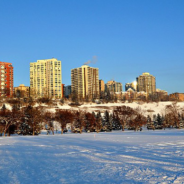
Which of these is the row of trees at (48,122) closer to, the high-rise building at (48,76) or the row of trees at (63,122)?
the row of trees at (63,122)

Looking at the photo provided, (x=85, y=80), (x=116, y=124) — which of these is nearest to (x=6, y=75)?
(x=85, y=80)

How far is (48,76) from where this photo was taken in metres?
154

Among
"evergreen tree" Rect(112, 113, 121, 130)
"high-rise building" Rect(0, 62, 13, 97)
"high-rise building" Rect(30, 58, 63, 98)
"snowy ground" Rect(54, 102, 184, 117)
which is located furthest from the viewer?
"high-rise building" Rect(30, 58, 63, 98)

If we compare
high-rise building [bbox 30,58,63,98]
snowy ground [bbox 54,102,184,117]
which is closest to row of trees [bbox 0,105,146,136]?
snowy ground [bbox 54,102,184,117]

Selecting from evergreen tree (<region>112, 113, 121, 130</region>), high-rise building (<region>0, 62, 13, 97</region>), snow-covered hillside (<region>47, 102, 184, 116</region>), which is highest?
high-rise building (<region>0, 62, 13, 97</region>)

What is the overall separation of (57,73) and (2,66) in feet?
112

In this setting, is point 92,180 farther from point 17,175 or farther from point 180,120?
point 180,120

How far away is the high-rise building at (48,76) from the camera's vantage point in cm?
A: 15288

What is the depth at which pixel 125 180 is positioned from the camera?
922cm

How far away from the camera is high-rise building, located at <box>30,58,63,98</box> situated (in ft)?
502

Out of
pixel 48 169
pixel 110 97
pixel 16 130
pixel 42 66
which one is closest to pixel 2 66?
pixel 42 66

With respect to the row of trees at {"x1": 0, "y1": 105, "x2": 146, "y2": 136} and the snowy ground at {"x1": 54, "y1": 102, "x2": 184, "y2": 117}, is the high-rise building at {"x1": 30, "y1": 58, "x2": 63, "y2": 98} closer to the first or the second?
the snowy ground at {"x1": 54, "y1": 102, "x2": 184, "y2": 117}

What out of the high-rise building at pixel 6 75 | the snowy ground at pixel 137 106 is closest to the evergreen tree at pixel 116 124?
the snowy ground at pixel 137 106

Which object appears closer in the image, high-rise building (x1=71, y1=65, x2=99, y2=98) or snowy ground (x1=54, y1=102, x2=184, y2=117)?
snowy ground (x1=54, y1=102, x2=184, y2=117)
